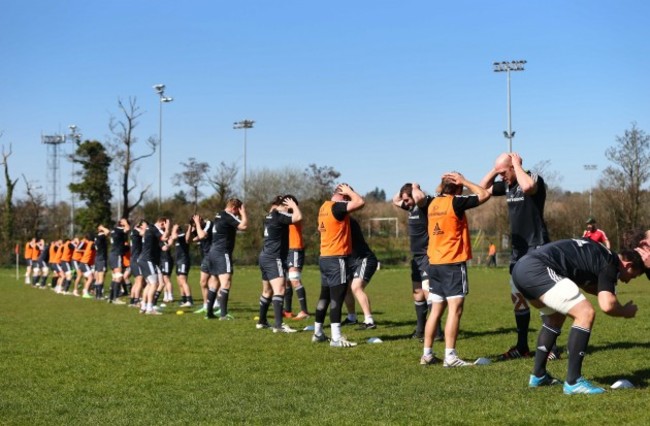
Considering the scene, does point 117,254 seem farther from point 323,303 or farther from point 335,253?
point 335,253

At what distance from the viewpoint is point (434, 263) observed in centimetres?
985

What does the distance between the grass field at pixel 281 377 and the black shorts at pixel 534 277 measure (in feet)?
3.24

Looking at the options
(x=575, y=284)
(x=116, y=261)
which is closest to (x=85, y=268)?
(x=116, y=261)

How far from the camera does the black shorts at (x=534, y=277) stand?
7.43 m

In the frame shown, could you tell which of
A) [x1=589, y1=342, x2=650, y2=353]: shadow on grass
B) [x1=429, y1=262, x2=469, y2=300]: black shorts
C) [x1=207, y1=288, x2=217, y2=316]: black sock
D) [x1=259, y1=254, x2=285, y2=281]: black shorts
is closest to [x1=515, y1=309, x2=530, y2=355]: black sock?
[x1=589, y1=342, x2=650, y2=353]: shadow on grass

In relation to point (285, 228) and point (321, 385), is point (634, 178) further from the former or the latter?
point (321, 385)

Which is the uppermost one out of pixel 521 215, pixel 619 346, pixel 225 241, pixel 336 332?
pixel 521 215

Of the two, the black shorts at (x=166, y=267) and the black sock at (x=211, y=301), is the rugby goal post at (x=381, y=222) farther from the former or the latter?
the black sock at (x=211, y=301)

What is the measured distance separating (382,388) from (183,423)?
2375 mm

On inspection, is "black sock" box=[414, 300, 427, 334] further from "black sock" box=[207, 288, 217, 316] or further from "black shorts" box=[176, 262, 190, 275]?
"black shorts" box=[176, 262, 190, 275]

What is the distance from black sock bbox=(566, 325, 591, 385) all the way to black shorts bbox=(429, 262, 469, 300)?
2.33m

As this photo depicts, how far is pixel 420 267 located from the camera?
41.8 ft

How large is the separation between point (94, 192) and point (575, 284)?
60.0 meters

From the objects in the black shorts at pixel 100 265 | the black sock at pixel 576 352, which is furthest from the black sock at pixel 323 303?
the black shorts at pixel 100 265
